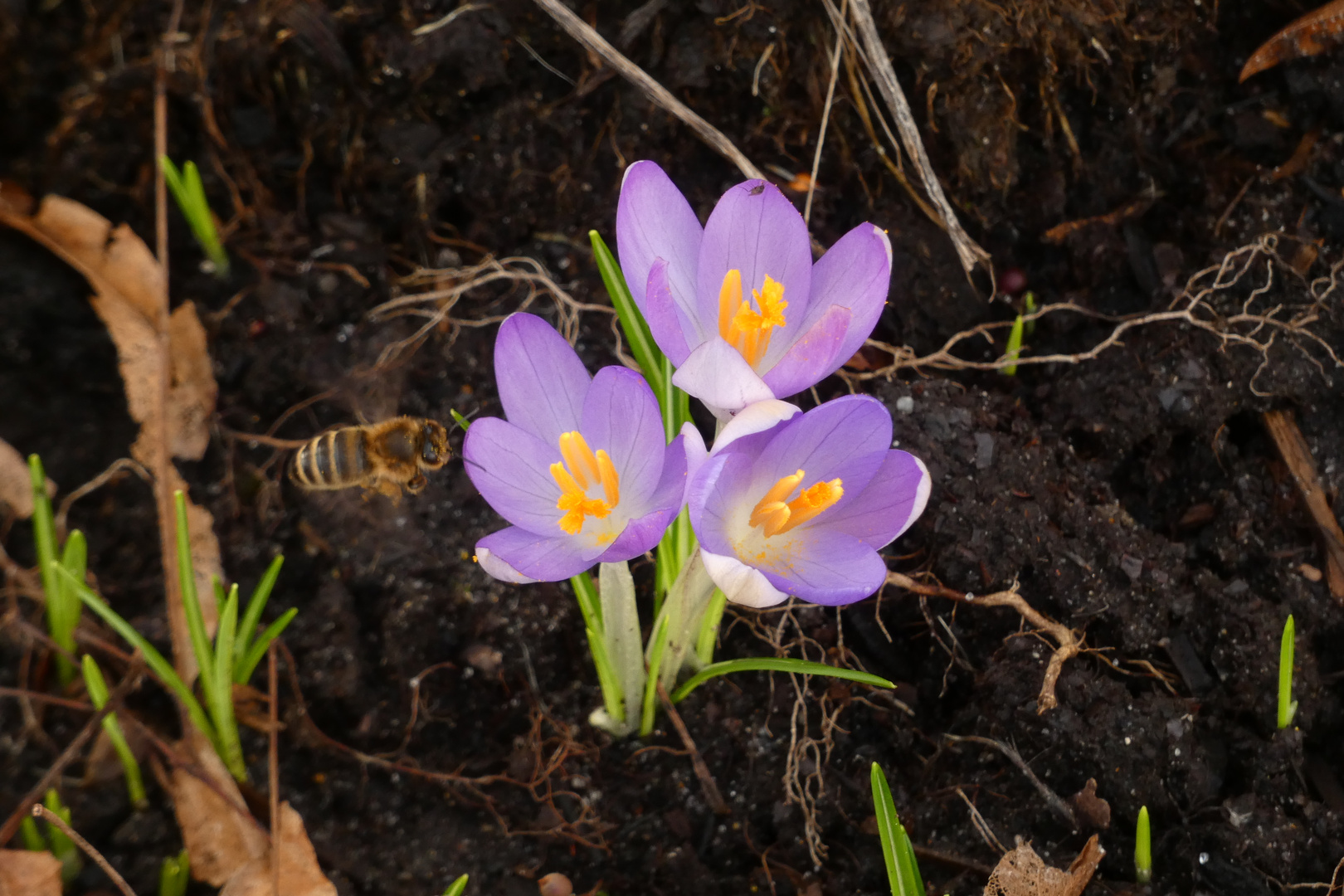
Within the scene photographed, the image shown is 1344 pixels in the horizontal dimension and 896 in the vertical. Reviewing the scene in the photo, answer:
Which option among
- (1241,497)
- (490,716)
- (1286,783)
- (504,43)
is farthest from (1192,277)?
(490,716)

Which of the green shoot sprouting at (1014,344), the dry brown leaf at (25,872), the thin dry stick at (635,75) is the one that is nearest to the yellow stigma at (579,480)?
the thin dry stick at (635,75)

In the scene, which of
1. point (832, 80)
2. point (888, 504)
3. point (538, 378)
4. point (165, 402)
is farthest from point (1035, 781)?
point (165, 402)

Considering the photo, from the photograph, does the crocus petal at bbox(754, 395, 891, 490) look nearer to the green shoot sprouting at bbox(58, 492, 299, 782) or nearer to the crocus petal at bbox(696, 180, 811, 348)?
the crocus petal at bbox(696, 180, 811, 348)

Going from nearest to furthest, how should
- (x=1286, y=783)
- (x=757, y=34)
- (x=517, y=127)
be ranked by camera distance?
1. (x=1286, y=783)
2. (x=757, y=34)
3. (x=517, y=127)

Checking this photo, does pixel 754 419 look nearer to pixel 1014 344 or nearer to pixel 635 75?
pixel 1014 344

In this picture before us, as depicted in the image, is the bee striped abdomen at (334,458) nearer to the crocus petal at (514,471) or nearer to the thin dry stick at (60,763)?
the crocus petal at (514,471)

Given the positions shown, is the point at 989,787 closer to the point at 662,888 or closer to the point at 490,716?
the point at 662,888
